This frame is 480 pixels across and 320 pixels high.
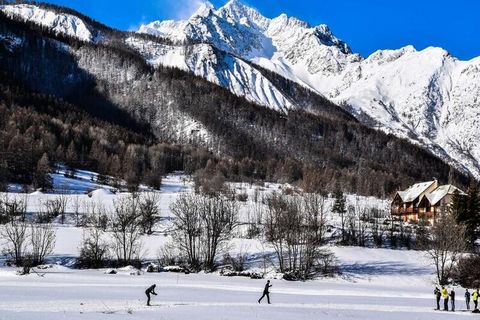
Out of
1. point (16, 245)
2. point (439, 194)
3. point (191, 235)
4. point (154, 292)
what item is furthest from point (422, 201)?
point (154, 292)

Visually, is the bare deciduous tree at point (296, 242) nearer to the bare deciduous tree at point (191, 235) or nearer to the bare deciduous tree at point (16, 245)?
the bare deciduous tree at point (191, 235)

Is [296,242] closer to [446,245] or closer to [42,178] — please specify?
[446,245]

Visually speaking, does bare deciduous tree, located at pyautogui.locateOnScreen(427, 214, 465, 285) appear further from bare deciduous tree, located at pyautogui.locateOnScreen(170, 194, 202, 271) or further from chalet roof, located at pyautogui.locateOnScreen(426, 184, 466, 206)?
chalet roof, located at pyautogui.locateOnScreen(426, 184, 466, 206)

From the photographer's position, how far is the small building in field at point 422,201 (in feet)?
349

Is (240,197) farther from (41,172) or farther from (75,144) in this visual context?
(75,144)

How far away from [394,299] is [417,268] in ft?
86.2

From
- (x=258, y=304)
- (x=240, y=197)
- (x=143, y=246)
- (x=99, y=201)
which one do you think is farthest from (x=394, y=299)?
(x=240, y=197)

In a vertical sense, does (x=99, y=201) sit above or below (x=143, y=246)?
above

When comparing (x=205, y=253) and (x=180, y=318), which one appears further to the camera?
(x=205, y=253)

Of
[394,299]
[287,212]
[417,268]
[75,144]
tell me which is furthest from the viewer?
[75,144]

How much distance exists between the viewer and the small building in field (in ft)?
349

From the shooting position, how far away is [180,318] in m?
25.0

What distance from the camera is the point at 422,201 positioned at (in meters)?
112

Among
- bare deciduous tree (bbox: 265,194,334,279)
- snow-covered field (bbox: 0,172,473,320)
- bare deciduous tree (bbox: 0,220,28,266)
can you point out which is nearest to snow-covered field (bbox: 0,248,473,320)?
snow-covered field (bbox: 0,172,473,320)
